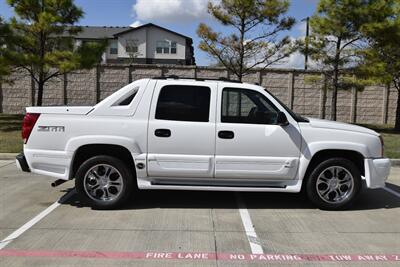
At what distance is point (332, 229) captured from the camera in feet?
19.0

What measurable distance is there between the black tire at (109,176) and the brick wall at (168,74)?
51.2ft

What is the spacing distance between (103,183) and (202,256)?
2218 millimetres

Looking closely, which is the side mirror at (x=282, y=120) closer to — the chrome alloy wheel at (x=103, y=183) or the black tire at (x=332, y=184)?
the black tire at (x=332, y=184)

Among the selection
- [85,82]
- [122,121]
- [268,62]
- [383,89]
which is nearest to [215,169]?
[122,121]

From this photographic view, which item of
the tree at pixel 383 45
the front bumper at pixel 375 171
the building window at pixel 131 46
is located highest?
the building window at pixel 131 46

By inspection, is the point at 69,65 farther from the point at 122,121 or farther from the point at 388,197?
the point at 388,197

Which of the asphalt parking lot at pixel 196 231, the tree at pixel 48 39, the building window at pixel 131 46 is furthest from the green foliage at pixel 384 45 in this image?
the building window at pixel 131 46

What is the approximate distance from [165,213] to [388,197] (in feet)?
11.9

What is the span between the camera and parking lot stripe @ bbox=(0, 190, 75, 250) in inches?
204

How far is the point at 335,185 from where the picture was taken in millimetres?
6621

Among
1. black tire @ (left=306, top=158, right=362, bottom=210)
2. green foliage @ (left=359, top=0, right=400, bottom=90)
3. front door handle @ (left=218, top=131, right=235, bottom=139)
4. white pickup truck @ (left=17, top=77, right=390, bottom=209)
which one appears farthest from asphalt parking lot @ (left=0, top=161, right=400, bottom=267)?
green foliage @ (left=359, top=0, right=400, bottom=90)

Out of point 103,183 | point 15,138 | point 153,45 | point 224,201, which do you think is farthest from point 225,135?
point 153,45

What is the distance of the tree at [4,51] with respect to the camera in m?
16.1

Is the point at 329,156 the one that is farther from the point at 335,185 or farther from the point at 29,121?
the point at 29,121
